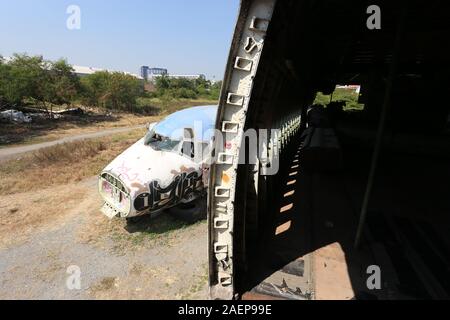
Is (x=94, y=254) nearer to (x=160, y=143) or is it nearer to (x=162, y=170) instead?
(x=162, y=170)

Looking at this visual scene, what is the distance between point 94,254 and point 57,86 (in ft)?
106

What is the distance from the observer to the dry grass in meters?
10.6

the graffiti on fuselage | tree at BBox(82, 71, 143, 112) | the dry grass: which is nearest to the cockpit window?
the graffiti on fuselage

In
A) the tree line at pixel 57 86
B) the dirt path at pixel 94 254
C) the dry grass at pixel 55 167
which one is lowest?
the dirt path at pixel 94 254

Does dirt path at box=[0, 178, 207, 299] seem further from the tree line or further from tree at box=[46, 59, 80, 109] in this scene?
tree at box=[46, 59, 80, 109]

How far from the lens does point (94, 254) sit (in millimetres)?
6359

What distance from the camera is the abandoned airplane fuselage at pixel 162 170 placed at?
6.59m

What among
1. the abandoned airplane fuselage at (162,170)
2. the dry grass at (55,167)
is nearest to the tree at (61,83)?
the dry grass at (55,167)

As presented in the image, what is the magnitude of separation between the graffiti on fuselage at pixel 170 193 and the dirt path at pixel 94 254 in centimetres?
83

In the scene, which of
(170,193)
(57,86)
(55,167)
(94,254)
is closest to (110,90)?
(57,86)

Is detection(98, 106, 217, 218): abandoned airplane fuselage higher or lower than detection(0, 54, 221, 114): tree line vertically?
lower

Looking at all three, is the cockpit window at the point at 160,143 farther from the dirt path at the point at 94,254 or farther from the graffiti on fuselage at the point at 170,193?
the dirt path at the point at 94,254

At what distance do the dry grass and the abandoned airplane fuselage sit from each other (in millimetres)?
5034
